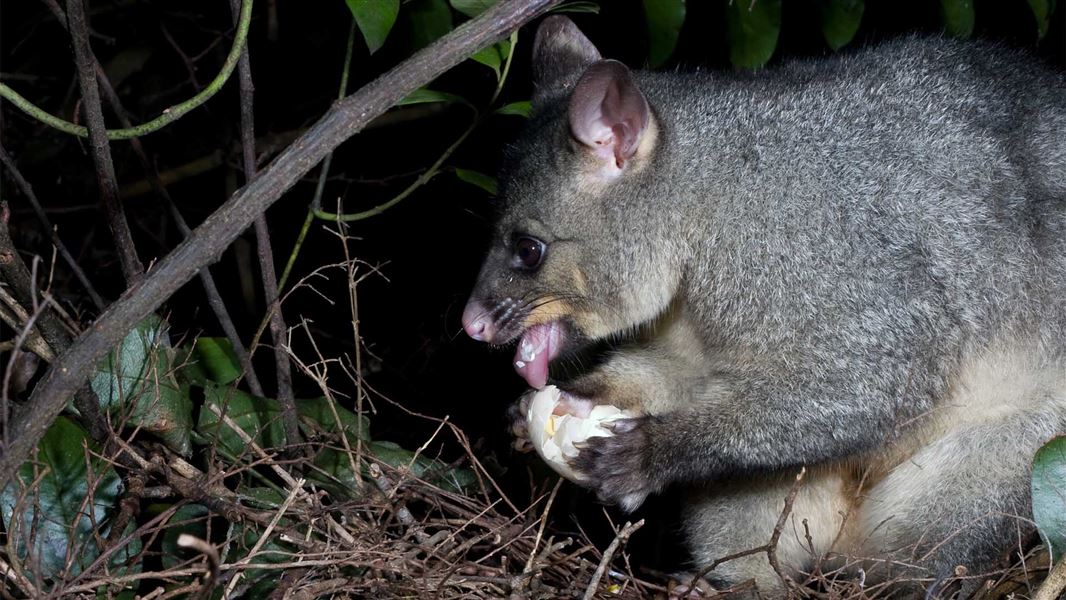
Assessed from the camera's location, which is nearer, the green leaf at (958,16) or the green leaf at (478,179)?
the green leaf at (478,179)

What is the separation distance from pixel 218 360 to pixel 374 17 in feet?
4.25

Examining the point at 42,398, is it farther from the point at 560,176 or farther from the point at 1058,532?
the point at 1058,532

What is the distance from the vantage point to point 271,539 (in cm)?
330

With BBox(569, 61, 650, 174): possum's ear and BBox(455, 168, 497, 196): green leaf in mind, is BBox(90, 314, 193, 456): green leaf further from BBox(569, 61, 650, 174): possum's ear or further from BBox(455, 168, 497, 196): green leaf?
BBox(569, 61, 650, 174): possum's ear

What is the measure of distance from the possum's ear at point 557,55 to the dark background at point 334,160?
3.44 ft

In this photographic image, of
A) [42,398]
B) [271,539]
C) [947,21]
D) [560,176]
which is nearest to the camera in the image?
[42,398]

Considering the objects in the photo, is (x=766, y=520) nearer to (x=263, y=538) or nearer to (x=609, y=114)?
(x=609, y=114)

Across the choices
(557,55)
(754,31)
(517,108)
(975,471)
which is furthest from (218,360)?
(975,471)

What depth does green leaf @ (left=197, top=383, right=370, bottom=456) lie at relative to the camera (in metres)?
3.64

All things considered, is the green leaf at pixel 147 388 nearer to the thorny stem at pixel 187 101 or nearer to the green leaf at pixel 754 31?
the thorny stem at pixel 187 101

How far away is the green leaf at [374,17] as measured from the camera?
333 cm

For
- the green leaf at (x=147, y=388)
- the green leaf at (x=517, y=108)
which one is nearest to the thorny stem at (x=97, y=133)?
the green leaf at (x=147, y=388)

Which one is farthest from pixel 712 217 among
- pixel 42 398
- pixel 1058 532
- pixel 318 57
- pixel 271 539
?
pixel 318 57

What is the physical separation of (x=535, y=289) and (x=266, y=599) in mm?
1175
